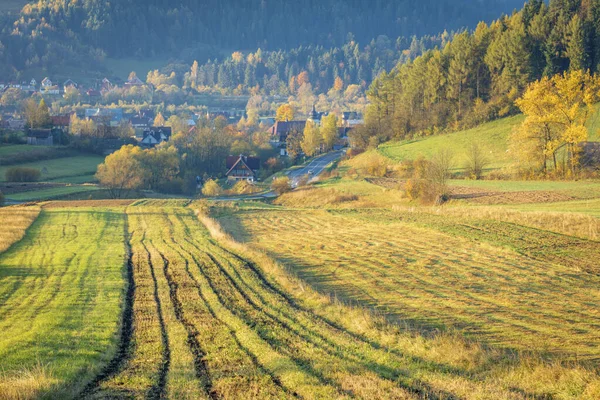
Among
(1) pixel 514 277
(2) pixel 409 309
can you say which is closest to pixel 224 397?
(2) pixel 409 309

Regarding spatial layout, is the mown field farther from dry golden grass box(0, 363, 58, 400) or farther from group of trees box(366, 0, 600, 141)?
group of trees box(366, 0, 600, 141)

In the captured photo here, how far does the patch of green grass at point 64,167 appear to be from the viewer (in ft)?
260

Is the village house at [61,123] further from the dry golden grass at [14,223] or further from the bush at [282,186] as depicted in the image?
the dry golden grass at [14,223]

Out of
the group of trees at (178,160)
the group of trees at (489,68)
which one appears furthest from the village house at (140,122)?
the group of trees at (489,68)

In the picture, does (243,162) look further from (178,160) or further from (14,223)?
(14,223)

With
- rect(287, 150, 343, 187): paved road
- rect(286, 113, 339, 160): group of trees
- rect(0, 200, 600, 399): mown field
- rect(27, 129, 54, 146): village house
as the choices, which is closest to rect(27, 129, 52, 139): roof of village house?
rect(27, 129, 54, 146): village house

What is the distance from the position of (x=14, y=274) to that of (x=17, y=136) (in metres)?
82.2

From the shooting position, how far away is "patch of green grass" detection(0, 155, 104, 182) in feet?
260

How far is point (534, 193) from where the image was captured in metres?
42.7

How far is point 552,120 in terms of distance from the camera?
5072cm

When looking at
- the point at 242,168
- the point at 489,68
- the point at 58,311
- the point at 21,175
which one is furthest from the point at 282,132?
the point at 58,311

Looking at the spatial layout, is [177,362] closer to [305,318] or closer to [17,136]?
[305,318]

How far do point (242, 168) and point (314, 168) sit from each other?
14060 mm

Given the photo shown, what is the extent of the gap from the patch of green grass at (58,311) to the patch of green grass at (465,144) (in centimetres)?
4089
